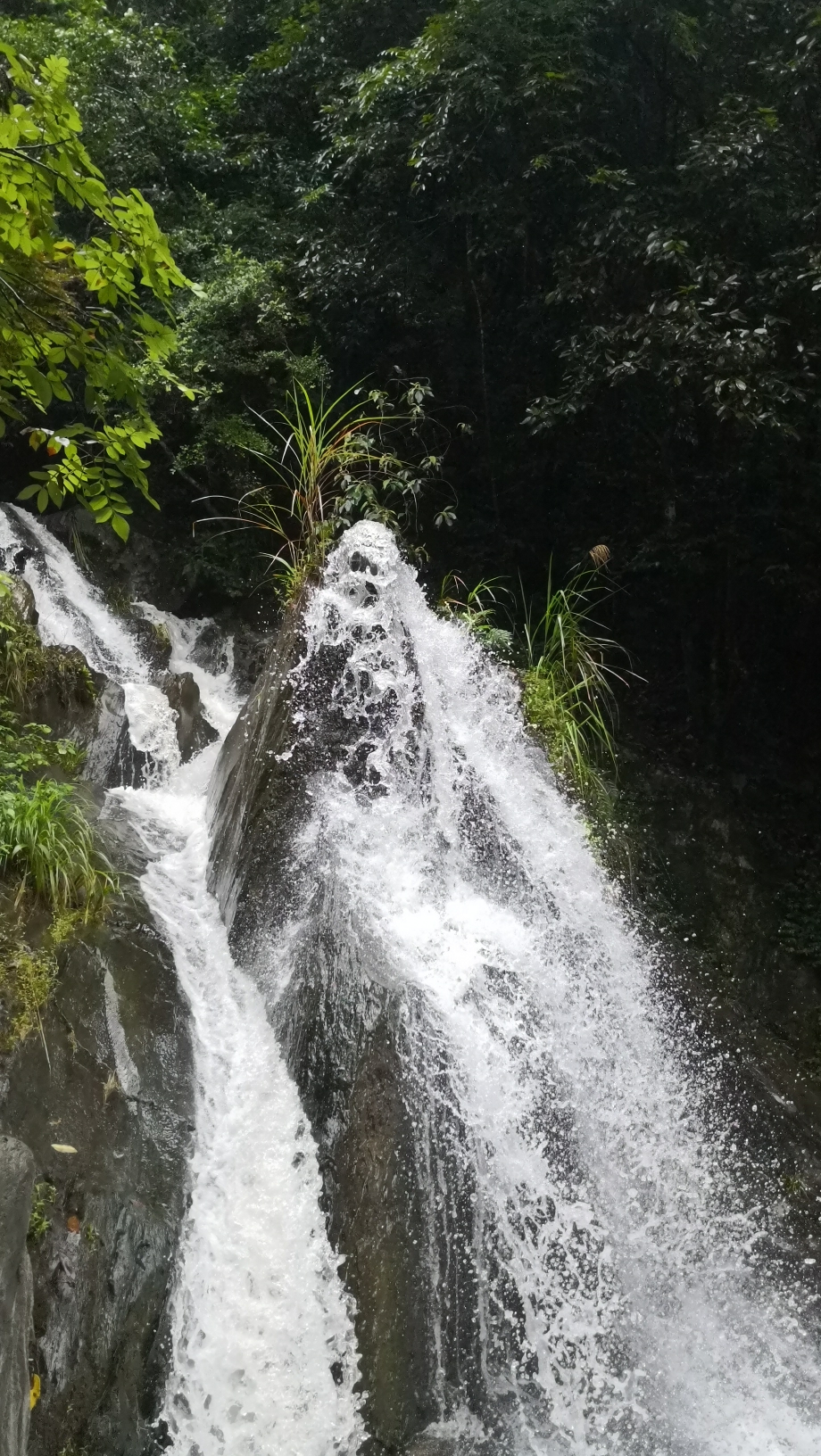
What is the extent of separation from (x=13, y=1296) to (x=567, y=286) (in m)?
7.41

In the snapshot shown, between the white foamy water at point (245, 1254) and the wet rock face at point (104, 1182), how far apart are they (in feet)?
0.24

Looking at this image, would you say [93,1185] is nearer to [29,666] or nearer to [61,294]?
[61,294]

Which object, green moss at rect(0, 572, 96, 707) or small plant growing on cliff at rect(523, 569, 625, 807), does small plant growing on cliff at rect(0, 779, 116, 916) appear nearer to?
green moss at rect(0, 572, 96, 707)

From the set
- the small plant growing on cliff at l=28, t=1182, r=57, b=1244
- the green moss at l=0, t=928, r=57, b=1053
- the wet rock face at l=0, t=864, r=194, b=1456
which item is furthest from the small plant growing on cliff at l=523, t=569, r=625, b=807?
the small plant growing on cliff at l=28, t=1182, r=57, b=1244

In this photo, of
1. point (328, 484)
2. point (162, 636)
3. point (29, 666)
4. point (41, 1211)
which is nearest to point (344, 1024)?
point (41, 1211)

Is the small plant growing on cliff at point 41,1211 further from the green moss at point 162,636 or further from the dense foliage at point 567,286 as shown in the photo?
the dense foliage at point 567,286

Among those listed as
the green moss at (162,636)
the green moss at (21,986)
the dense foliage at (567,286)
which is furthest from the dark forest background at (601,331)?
the green moss at (21,986)

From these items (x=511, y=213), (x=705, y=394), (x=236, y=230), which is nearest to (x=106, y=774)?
(x=705, y=394)

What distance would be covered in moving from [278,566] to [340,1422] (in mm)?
7603

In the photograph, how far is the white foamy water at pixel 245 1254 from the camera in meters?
3.26

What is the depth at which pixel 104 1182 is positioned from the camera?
3.52 meters

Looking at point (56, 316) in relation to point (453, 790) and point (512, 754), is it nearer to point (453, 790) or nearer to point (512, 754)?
point (453, 790)

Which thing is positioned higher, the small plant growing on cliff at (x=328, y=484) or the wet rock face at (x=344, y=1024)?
the small plant growing on cliff at (x=328, y=484)

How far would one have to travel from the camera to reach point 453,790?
16.5 ft
